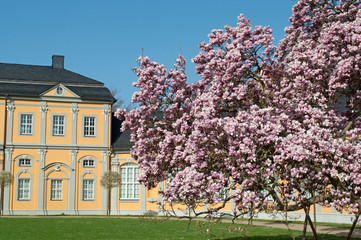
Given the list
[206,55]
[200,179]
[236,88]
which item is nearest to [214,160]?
[200,179]

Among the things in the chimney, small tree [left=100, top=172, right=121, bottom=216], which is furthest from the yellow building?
the chimney

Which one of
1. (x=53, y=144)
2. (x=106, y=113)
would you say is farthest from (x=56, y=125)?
(x=106, y=113)

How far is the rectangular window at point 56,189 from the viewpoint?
3309 centimetres

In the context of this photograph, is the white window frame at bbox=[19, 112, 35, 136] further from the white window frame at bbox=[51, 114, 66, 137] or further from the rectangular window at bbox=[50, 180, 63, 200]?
the rectangular window at bbox=[50, 180, 63, 200]

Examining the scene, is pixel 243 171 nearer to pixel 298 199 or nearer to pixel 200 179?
pixel 200 179

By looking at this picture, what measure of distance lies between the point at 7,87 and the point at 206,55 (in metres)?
24.6

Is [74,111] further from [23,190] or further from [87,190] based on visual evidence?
[23,190]

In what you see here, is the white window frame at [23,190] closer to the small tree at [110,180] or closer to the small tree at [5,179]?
the small tree at [5,179]

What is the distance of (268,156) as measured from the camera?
887 cm

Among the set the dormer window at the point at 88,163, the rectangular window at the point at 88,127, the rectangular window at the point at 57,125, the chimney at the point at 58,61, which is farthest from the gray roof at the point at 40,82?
the dormer window at the point at 88,163

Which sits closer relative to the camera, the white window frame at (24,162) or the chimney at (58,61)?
the white window frame at (24,162)

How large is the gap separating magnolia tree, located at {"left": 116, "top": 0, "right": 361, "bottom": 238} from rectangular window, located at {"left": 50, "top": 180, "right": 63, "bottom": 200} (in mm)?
22088

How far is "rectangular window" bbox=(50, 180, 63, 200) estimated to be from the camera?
109ft

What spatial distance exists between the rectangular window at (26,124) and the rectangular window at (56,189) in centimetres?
391
